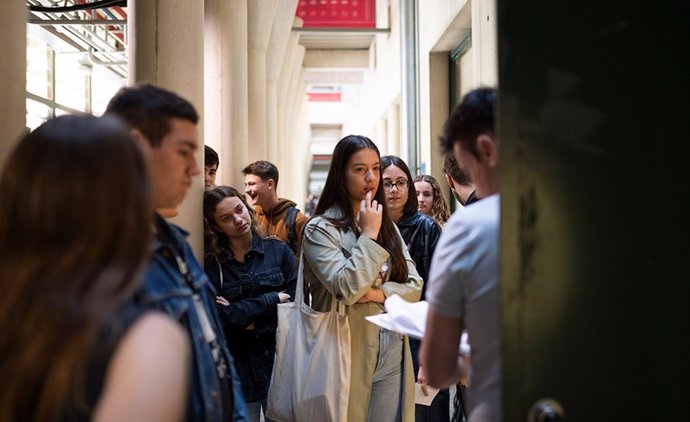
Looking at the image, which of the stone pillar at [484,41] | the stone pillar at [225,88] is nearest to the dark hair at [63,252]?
the stone pillar at [484,41]

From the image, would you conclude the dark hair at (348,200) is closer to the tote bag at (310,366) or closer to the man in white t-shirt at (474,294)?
the tote bag at (310,366)

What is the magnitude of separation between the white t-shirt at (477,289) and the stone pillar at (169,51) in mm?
2586

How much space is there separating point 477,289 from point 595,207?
34 centimetres

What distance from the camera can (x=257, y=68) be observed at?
12438 mm

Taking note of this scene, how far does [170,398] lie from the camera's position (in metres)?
1.32

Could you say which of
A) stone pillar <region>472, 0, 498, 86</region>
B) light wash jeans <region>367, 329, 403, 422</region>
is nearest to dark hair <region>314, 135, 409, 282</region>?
light wash jeans <region>367, 329, 403, 422</region>

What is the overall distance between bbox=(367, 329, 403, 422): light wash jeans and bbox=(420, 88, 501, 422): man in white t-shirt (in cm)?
166

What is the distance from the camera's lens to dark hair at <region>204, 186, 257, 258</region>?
4.11 m

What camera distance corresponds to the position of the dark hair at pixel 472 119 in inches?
75.9

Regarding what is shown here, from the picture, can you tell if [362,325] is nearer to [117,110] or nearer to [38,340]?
[117,110]

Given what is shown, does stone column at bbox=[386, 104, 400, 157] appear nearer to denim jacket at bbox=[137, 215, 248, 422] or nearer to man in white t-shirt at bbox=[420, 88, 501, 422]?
man in white t-shirt at bbox=[420, 88, 501, 422]

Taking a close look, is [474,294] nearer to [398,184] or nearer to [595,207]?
[595,207]

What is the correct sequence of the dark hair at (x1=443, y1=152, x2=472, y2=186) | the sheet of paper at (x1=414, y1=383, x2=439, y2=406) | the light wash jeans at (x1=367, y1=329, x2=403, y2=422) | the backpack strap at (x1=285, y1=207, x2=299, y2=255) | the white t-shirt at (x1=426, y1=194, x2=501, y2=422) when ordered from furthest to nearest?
the backpack strap at (x1=285, y1=207, x2=299, y2=255) < the dark hair at (x1=443, y1=152, x2=472, y2=186) < the sheet of paper at (x1=414, y1=383, x2=439, y2=406) < the light wash jeans at (x1=367, y1=329, x2=403, y2=422) < the white t-shirt at (x1=426, y1=194, x2=501, y2=422)

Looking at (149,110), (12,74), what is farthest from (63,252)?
(12,74)
